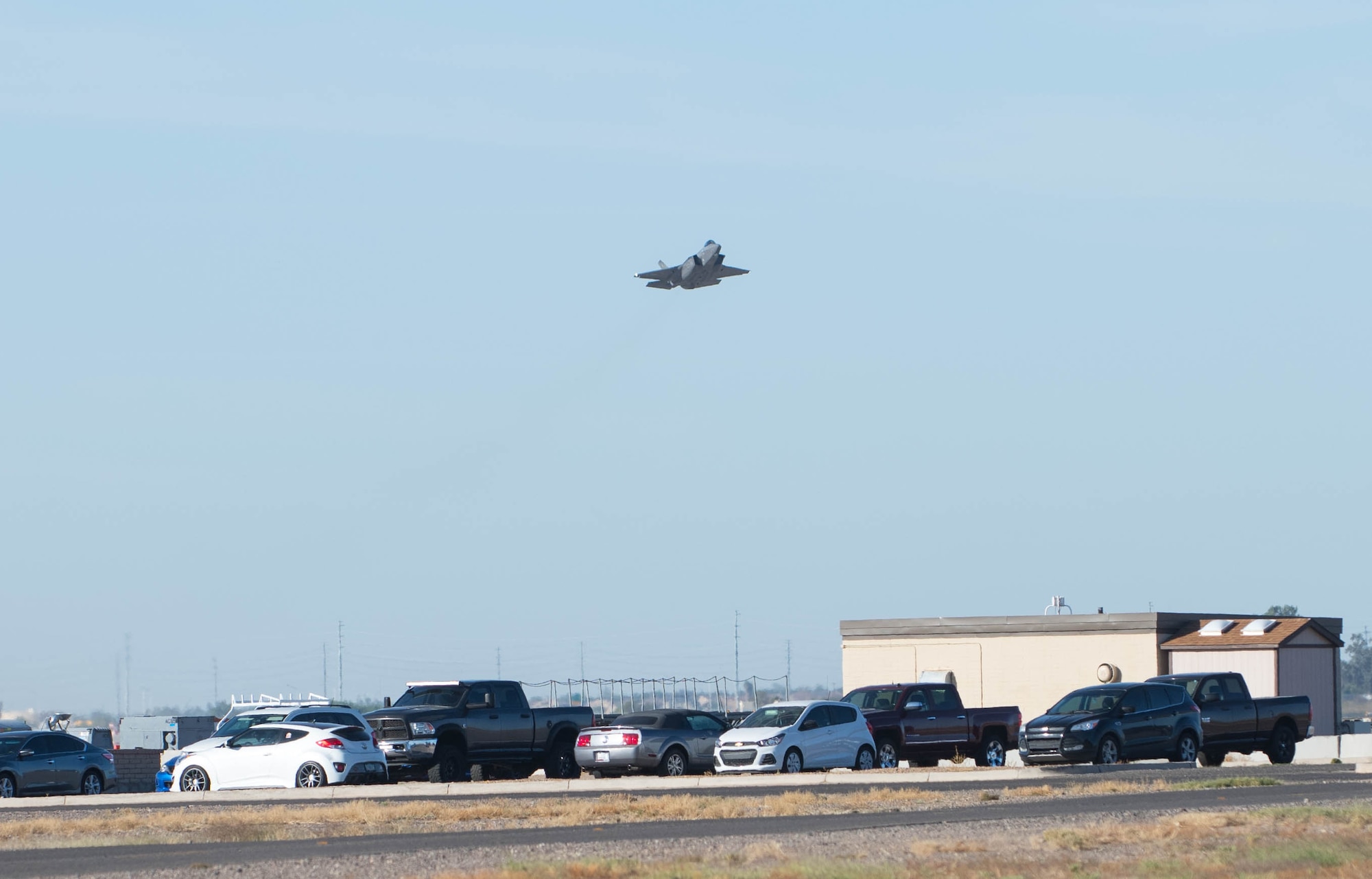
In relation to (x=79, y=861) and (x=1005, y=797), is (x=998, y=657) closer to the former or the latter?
(x=1005, y=797)

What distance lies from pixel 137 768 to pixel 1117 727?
77.2 feet

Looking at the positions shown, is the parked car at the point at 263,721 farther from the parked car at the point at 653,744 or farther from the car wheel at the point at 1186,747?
the car wheel at the point at 1186,747

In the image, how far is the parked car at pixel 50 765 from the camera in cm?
3116

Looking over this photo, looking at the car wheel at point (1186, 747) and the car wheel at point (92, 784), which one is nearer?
the car wheel at point (1186, 747)

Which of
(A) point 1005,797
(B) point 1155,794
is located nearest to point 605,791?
(A) point 1005,797

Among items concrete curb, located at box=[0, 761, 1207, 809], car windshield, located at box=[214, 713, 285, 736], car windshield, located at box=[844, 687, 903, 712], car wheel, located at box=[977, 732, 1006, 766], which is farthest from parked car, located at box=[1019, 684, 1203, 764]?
car windshield, located at box=[214, 713, 285, 736]

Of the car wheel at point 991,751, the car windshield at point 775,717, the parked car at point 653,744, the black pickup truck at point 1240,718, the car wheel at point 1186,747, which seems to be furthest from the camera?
the car wheel at point 991,751

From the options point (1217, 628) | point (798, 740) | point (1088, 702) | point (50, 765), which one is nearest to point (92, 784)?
point (50, 765)

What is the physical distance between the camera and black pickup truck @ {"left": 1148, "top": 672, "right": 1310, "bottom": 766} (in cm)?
3244

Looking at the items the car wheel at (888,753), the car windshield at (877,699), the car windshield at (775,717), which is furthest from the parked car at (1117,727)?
the car windshield at (775,717)

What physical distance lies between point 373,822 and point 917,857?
787cm

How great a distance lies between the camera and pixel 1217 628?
43375mm

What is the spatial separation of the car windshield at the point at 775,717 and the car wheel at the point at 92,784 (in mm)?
12146

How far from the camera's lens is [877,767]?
3312 cm
